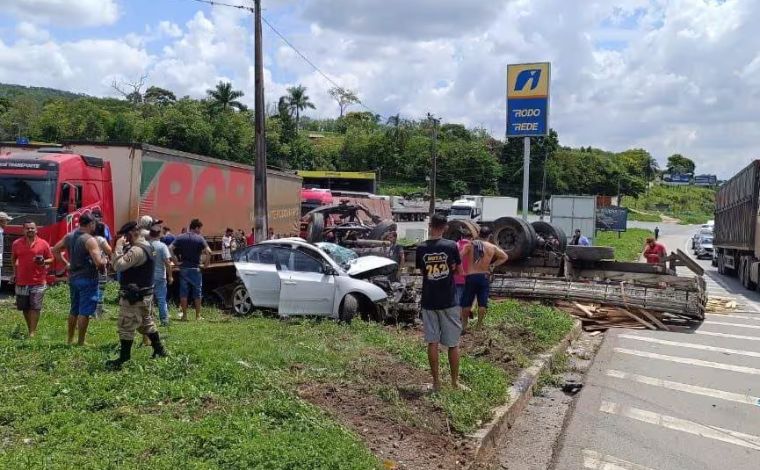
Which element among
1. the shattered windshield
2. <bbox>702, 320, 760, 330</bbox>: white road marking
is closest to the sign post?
<bbox>702, 320, 760, 330</bbox>: white road marking

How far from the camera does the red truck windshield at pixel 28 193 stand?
13.8 metres

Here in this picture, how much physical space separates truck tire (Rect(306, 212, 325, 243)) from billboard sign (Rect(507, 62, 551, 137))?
21.6 feet

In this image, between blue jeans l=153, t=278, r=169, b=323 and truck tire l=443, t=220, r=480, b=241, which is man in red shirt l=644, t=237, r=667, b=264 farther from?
blue jeans l=153, t=278, r=169, b=323

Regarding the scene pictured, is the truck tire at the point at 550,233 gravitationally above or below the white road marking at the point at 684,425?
above

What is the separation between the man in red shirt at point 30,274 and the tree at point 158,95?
259ft

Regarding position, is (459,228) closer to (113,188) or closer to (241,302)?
(241,302)

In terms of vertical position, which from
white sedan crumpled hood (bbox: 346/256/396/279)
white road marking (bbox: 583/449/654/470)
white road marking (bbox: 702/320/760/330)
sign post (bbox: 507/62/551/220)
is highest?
sign post (bbox: 507/62/551/220)

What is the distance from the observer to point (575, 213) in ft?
102

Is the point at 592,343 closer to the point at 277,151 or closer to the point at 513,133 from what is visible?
the point at 513,133

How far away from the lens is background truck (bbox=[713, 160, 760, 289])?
2086 centimetres

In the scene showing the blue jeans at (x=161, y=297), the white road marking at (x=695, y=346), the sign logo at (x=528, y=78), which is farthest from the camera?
the sign logo at (x=528, y=78)

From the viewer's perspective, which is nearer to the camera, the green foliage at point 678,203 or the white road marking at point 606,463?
the white road marking at point 606,463

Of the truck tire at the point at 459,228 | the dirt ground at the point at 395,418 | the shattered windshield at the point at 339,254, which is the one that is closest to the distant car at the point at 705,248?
the truck tire at the point at 459,228

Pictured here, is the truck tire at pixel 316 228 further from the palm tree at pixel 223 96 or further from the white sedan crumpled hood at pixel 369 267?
the palm tree at pixel 223 96
